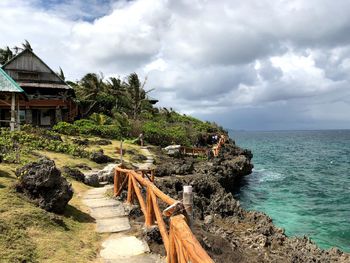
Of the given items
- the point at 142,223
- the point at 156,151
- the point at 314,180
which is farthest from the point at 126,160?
the point at 314,180

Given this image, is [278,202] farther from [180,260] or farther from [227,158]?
[180,260]

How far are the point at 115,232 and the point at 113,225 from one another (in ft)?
1.69

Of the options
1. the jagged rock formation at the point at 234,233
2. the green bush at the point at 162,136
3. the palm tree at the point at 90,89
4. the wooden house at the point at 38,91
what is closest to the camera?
the jagged rock formation at the point at 234,233

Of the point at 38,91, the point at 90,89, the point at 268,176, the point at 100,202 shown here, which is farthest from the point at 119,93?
the point at 100,202

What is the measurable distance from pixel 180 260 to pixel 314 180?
3471 cm

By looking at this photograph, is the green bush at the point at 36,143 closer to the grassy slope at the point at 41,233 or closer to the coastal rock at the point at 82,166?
the coastal rock at the point at 82,166

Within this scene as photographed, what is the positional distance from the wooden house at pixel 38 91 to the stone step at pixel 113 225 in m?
30.2

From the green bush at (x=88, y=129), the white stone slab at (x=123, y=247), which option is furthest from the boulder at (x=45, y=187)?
the green bush at (x=88, y=129)

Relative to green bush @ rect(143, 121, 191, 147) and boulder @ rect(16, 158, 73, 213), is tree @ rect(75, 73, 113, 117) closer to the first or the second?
green bush @ rect(143, 121, 191, 147)

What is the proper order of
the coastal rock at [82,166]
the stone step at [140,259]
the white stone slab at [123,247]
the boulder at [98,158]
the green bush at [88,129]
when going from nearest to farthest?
the stone step at [140,259] → the white stone slab at [123,247] → the coastal rock at [82,166] → the boulder at [98,158] → the green bush at [88,129]

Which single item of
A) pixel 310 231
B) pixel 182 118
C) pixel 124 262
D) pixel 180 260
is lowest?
pixel 310 231

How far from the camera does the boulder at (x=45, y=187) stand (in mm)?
9789

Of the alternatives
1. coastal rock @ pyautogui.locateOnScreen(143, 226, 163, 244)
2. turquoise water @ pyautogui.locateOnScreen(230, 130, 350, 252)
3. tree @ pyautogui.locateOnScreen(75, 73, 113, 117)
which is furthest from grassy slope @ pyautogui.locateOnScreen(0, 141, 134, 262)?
tree @ pyautogui.locateOnScreen(75, 73, 113, 117)

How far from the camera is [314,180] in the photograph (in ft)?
119
